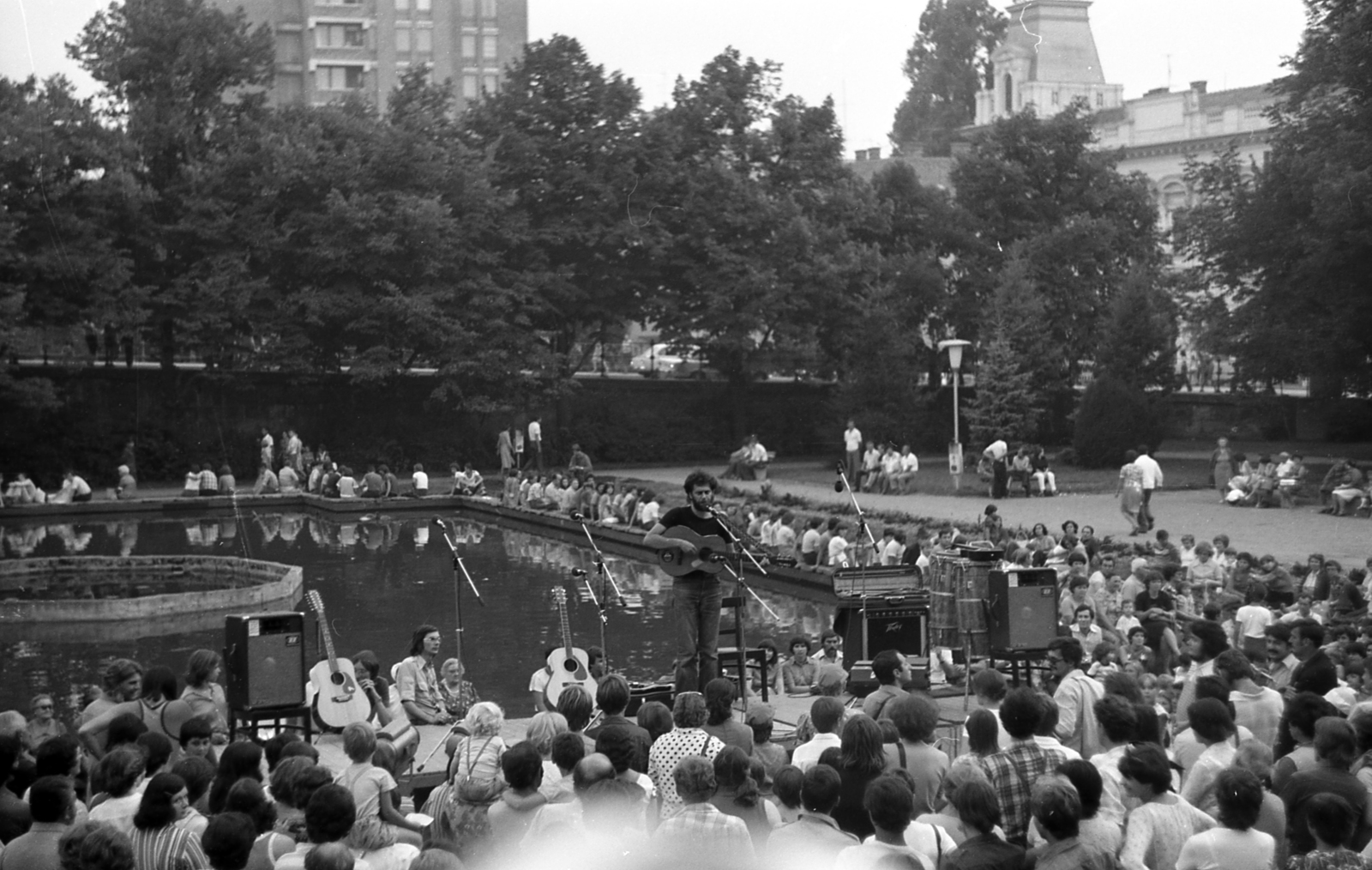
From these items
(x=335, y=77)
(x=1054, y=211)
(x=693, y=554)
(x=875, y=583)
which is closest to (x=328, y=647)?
(x=693, y=554)

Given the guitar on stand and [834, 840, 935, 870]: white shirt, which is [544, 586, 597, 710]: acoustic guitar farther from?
[834, 840, 935, 870]: white shirt

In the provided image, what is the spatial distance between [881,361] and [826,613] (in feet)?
71.0

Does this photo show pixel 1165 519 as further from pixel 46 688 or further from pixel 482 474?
pixel 482 474

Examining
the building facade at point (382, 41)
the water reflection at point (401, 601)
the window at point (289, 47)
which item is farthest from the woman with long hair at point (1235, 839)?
the window at point (289, 47)

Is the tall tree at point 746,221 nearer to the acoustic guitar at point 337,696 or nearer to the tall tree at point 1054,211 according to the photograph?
the tall tree at point 1054,211

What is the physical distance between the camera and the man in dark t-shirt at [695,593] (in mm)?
10508

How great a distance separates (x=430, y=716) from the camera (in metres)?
11.7

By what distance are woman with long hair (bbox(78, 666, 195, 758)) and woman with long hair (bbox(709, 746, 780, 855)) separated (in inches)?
160

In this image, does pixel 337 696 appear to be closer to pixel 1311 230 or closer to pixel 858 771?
pixel 858 771

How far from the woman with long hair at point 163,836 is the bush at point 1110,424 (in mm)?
32189

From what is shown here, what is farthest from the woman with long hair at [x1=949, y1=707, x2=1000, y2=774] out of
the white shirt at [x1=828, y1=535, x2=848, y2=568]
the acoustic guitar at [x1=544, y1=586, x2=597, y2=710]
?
the white shirt at [x1=828, y1=535, x2=848, y2=568]

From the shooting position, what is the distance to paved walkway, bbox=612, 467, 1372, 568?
70.4 ft

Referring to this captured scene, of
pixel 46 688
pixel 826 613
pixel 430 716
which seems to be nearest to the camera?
pixel 430 716

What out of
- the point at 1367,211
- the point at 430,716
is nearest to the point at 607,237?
the point at 1367,211
